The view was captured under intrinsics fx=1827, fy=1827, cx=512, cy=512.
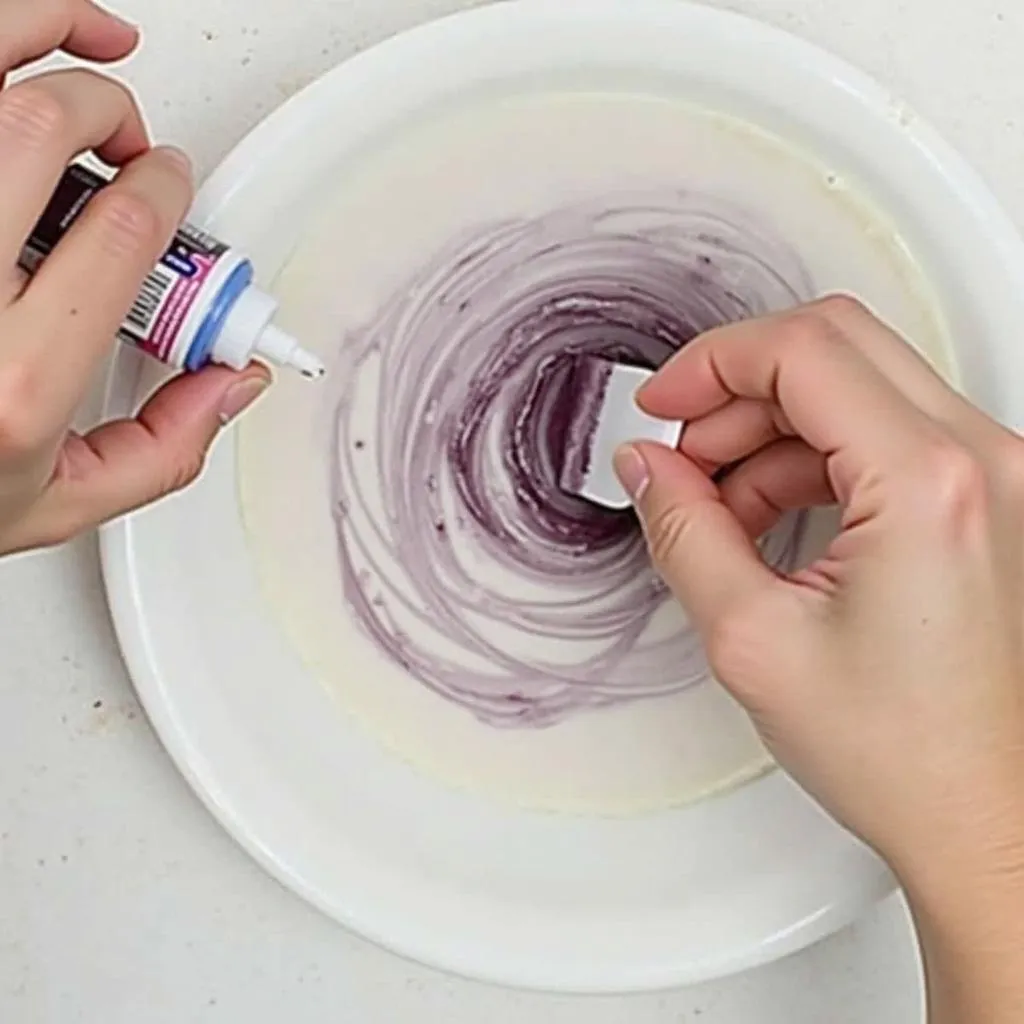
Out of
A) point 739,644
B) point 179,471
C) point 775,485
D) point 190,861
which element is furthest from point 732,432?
point 190,861

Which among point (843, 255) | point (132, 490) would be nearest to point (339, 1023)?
point (132, 490)

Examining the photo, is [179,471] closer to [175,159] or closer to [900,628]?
[175,159]

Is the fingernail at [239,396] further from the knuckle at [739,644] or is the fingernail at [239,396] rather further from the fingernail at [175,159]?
the knuckle at [739,644]

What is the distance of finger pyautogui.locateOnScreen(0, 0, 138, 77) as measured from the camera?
0.69 meters

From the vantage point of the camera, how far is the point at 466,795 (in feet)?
2.97

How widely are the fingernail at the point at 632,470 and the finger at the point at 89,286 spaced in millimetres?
234

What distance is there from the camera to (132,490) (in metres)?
0.75

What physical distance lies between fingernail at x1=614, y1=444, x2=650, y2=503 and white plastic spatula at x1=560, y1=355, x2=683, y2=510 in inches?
0.9

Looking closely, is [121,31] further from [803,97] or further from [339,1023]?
[339,1023]

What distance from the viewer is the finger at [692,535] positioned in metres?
0.74

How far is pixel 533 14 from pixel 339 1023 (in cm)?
53

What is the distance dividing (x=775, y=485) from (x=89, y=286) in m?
0.33

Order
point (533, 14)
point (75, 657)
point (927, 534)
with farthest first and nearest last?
point (75, 657) < point (533, 14) < point (927, 534)

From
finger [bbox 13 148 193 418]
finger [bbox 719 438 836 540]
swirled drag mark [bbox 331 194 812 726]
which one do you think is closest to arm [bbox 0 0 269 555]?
finger [bbox 13 148 193 418]
